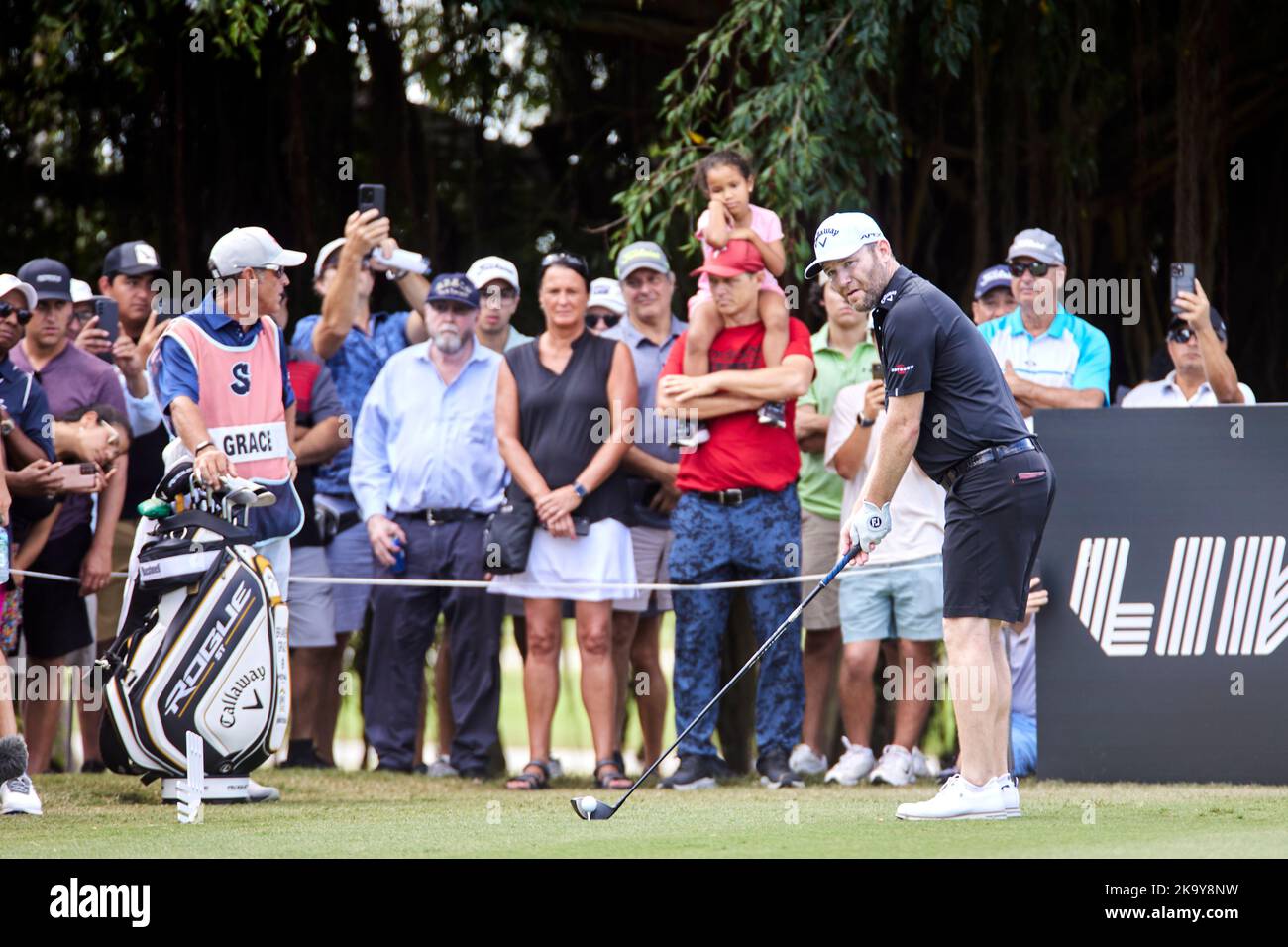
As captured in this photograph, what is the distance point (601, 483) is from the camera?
9.08 metres

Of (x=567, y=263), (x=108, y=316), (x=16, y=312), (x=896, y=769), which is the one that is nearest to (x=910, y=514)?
(x=896, y=769)

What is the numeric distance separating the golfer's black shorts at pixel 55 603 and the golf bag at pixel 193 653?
5.25ft

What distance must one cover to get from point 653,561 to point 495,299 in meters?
1.68

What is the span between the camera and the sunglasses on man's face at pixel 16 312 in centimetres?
797

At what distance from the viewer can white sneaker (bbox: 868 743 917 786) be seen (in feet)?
28.4

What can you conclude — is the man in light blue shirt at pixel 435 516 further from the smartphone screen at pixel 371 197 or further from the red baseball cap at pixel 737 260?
the red baseball cap at pixel 737 260

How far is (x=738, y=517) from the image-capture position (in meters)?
8.73

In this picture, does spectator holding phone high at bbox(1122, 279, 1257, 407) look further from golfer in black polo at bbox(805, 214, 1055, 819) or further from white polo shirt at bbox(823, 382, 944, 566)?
golfer in black polo at bbox(805, 214, 1055, 819)

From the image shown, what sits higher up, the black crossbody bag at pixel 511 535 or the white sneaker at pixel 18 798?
the black crossbody bag at pixel 511 535

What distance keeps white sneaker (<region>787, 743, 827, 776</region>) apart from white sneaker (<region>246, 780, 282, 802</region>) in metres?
2.47

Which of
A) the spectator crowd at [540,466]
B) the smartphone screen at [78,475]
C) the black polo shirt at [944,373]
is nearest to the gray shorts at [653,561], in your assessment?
the spectator crowd at [540,466]

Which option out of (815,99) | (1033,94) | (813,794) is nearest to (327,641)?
(813,794)

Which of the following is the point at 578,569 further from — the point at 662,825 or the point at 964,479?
the point at 964,479

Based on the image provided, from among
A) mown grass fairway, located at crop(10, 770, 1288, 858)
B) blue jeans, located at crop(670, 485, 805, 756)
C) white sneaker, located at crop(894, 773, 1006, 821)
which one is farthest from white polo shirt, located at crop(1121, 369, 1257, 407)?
white sneaker, located at crop(894, 773, 1006, 821)
